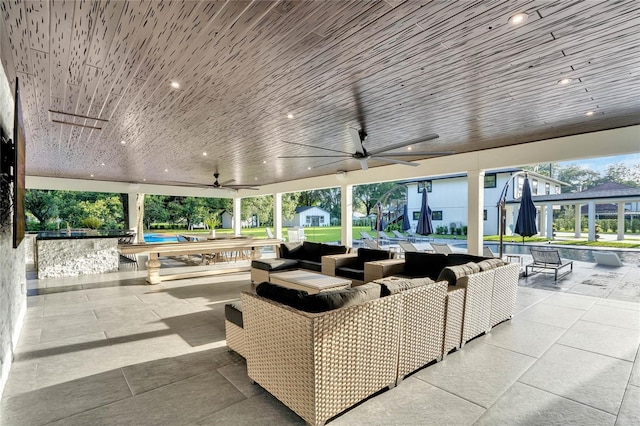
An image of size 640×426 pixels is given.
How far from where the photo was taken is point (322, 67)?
316cm

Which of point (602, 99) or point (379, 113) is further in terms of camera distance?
point (379, 113)

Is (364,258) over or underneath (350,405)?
over

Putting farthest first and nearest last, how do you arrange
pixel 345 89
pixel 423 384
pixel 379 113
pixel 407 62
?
pixel 379 113 → pixel 345 89 → pixel 407 62 → pixel 423 384

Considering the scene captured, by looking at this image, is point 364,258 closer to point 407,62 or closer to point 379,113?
point 379,113

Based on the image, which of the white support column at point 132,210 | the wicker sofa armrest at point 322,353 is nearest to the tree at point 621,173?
the wicker sofa armrest at point 322,353

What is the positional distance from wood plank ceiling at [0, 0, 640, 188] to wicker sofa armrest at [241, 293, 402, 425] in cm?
227

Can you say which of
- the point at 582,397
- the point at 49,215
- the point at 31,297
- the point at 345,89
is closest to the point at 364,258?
the point at 345,89

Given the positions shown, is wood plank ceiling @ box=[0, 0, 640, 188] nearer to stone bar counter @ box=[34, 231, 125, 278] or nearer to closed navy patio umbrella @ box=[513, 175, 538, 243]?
stone bar counter @ box=[34, 231, 125, 278]

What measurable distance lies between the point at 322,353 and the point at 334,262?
4.09 metres

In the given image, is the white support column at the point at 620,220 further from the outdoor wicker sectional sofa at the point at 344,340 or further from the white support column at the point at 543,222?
the outdoor wicker sectional sofa at the point at 344,340

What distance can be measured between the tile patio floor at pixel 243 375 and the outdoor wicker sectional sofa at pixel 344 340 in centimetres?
17

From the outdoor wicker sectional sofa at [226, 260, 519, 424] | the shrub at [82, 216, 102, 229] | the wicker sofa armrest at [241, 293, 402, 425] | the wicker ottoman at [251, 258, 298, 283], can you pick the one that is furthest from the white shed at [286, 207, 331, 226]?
the wicker sofa armrest at [241, 293, 402, 425]

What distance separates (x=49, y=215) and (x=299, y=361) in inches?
939

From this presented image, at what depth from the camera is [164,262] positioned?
9.90 metres
